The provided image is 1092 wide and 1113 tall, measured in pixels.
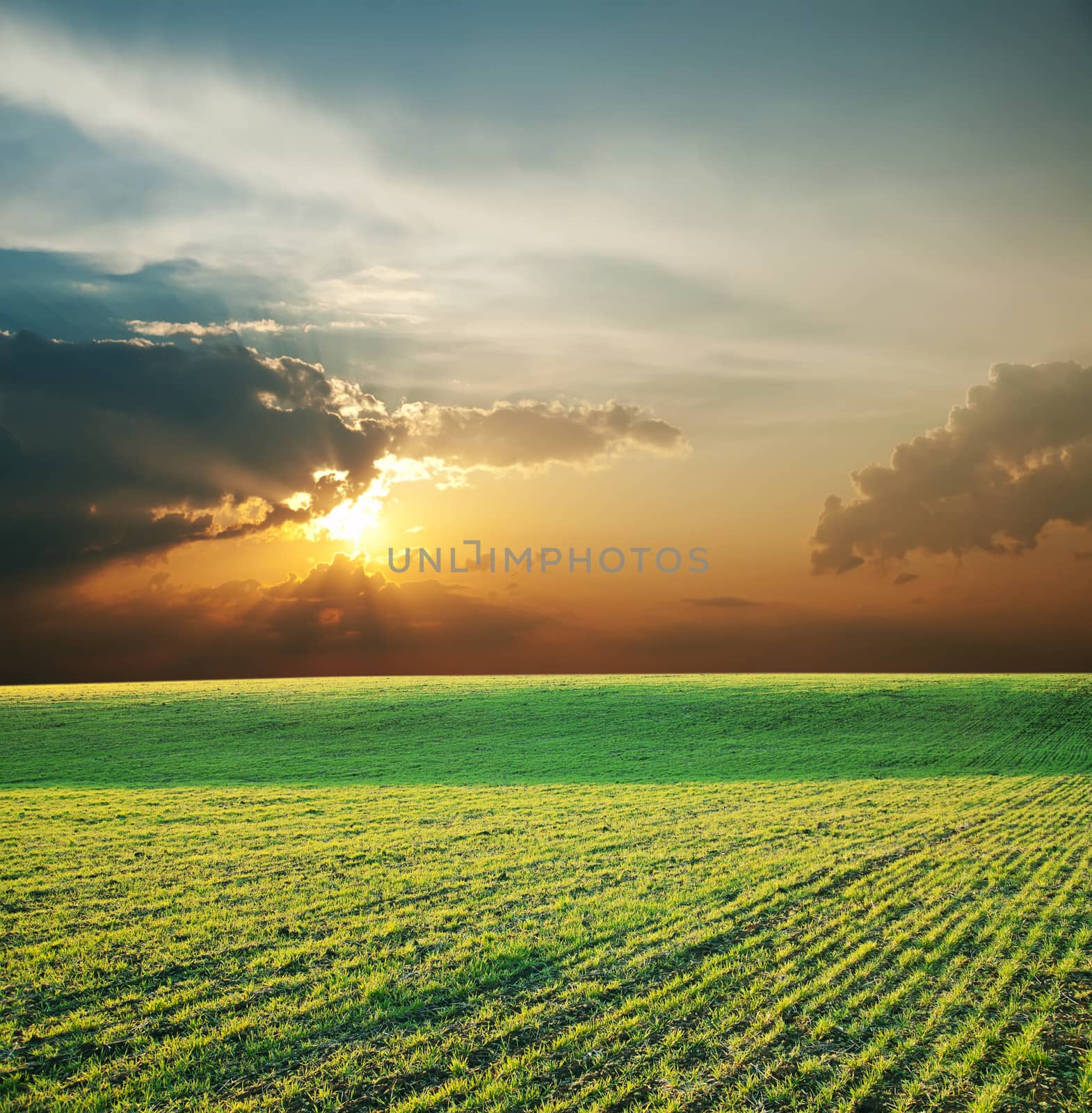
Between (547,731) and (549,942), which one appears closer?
(549,942)

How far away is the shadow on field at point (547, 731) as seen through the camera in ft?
129

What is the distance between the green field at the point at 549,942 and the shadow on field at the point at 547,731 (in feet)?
7.75

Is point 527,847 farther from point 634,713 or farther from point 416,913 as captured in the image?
point 634,713

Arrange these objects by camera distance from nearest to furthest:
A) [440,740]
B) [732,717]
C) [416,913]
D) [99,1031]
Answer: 1. [99,1031]
2. [416,913]
3. [440,740]
4. [732,717]

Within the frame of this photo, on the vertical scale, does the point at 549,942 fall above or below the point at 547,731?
above

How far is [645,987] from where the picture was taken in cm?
1202

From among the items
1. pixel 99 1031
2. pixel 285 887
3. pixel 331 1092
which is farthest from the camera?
pixel 285 887

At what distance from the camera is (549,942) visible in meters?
14.0

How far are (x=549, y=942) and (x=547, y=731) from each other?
37982 millimetres

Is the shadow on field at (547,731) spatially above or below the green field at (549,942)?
below

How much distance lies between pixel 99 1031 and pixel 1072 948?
16.9 m

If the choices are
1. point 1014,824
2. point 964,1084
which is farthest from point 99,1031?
point 1014,824

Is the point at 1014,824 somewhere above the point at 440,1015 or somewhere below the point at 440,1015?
below

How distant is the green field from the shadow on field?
2.36 m
